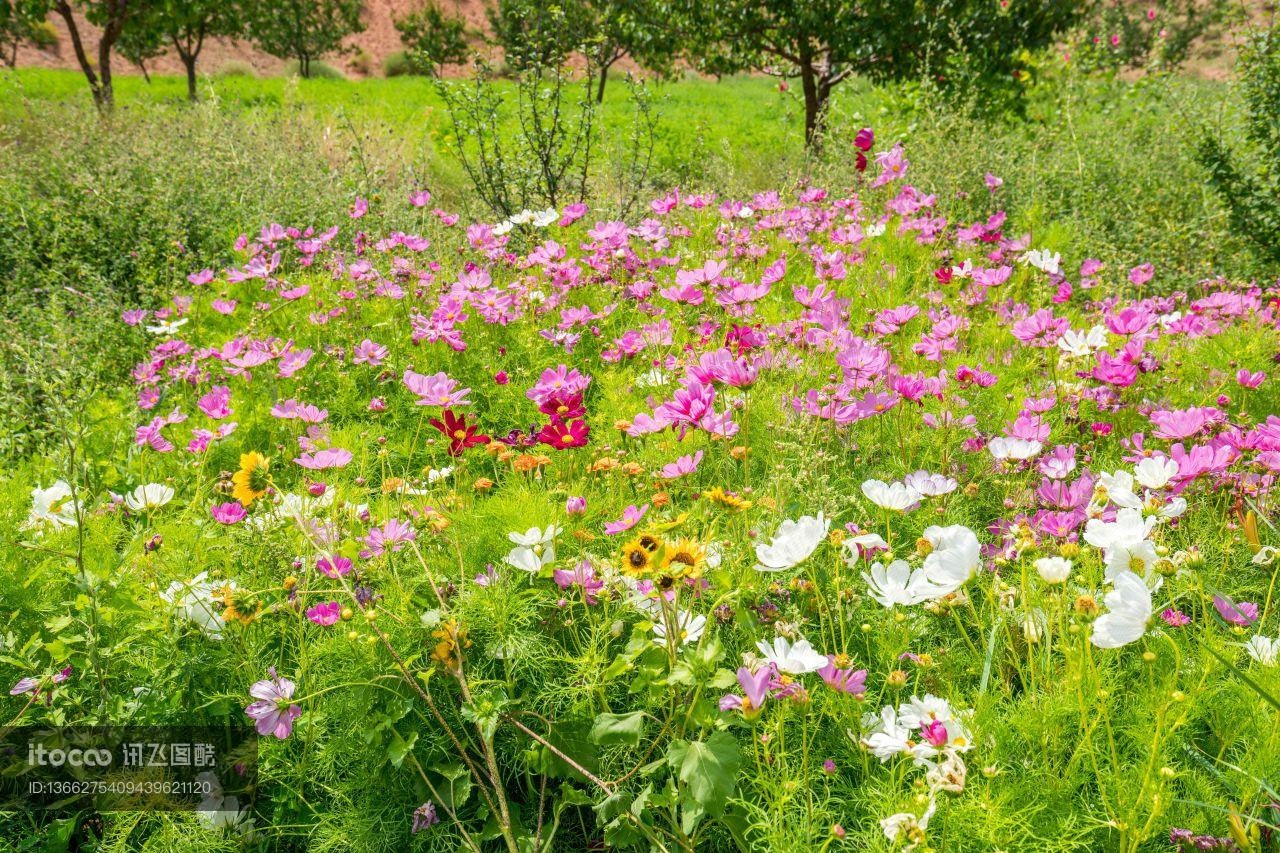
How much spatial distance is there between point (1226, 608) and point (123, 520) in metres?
2.39

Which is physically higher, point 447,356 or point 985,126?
point 985,126

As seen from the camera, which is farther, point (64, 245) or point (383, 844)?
point (64, 245)

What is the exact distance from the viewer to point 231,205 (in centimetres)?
495

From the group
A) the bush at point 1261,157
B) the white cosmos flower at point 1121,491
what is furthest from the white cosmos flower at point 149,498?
the bush at point 1261,157

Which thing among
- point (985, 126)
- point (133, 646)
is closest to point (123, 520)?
point (133, 646)

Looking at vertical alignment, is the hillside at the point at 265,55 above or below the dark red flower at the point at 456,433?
above

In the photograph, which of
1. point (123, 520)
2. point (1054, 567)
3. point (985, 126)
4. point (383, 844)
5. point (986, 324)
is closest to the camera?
point (1054, 567)

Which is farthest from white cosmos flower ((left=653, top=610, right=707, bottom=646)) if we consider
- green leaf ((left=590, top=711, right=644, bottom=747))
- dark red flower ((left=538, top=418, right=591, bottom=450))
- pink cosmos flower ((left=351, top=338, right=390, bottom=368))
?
pink cosmos flower ((left=351, top=338, right=390, bottom=368))

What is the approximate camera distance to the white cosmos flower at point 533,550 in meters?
1.34

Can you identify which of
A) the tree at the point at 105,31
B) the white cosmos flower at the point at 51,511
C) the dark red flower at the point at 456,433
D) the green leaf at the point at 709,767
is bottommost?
the green leaf at the point at 709,767

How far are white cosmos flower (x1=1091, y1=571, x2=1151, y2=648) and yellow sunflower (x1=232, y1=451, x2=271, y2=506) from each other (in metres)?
1.28

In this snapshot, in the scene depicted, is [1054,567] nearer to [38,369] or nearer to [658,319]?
[38,369]

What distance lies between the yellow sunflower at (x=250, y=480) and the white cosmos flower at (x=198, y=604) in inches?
7.8

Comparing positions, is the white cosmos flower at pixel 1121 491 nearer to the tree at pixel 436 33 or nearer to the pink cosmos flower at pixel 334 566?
the pink cosmos flower at pixel 334 566
